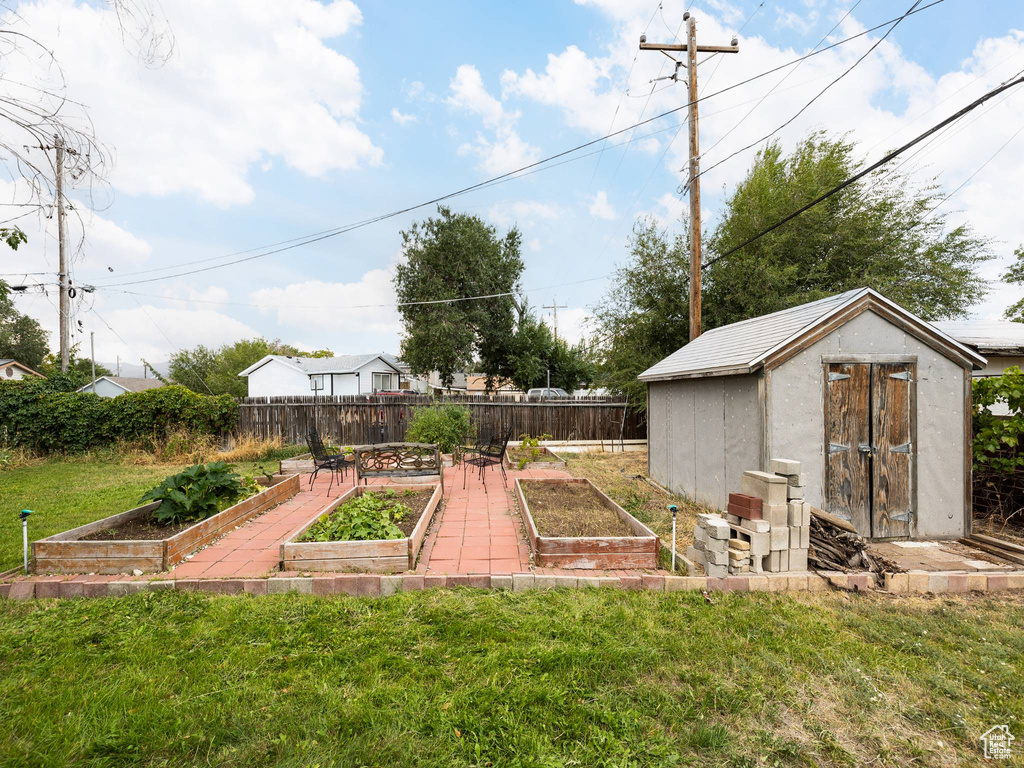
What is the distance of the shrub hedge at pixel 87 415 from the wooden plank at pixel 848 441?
13979mm

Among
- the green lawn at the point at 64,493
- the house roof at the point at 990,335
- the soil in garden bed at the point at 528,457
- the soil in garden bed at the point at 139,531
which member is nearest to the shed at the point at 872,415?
the house roof at the point at 990,335

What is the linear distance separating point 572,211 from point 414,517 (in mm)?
12783

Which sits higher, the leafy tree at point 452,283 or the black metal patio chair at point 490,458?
the leafy tree at point 452,283

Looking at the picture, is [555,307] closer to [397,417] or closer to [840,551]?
[397,417]

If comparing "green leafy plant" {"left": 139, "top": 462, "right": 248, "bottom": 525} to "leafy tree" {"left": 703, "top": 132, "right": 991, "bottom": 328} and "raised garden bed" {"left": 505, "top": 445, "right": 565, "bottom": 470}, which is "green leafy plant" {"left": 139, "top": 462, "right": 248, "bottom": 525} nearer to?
"raised garden bed" {"left": 505, "top": 445, "right": 565, "bottom": 470}

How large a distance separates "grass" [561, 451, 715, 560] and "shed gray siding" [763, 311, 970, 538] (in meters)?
1.59

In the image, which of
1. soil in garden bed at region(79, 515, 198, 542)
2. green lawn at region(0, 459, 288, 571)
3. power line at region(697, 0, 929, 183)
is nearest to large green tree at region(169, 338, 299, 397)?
green lawn at region(0, 459, 288, 571)

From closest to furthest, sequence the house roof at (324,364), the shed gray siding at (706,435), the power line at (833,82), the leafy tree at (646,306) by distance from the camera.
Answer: the shed gray siding at (706,435)
the power line at (833,82)
the leafy tree at (646,306)
the house roof at (324,364)

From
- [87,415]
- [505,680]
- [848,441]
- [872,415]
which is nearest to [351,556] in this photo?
[505,680]

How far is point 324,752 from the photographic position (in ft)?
6.70

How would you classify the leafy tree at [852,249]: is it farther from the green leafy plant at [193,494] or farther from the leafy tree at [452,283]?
the leafy tree at [452,283]

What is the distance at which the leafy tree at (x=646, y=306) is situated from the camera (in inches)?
522

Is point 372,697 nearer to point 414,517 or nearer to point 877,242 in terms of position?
point 414,517

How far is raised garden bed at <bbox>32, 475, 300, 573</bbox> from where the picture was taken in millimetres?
4012
